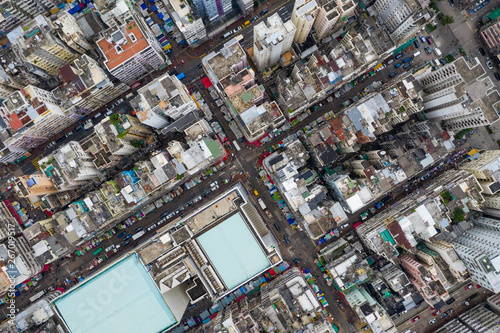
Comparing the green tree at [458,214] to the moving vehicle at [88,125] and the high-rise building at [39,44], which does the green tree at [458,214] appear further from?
the high-rise building at [39,44]

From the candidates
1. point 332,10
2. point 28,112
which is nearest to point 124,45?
point 28,112

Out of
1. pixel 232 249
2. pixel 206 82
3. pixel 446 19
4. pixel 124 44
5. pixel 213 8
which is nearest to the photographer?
pixel 232 249

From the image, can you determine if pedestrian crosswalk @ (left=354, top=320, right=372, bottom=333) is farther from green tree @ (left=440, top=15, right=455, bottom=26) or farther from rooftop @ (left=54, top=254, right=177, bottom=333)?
green tree @ (left=440, top=15, right=455, bottom=26)

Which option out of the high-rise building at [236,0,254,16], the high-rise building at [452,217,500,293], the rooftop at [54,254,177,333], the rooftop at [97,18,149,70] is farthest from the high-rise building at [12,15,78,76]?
the high-rise building at [452,217,500,293]

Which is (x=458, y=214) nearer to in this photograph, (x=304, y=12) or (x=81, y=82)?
(x=304, y=12)

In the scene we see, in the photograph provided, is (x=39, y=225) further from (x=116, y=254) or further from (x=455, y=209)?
(x=455, y=209)

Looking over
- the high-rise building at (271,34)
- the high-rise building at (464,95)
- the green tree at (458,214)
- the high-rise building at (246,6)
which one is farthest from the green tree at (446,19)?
the high-rise building at (246,6)

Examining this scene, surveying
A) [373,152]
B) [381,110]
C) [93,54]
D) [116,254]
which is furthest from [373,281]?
[93,54]
